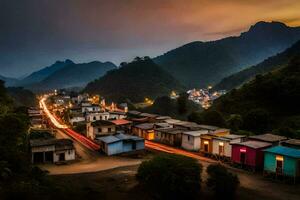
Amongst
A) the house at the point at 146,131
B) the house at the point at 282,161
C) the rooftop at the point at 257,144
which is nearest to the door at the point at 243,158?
the rooftop at the point at 257,144

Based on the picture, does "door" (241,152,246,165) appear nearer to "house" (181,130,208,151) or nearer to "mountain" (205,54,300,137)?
"house" (181,130,208,151)

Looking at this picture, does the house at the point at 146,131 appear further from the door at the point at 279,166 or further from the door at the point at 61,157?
the door at the point at 279,166

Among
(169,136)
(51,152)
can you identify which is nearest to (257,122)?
(169,136)

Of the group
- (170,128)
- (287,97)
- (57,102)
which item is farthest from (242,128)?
(57,102)

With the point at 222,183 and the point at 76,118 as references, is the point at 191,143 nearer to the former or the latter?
the point at 222,183

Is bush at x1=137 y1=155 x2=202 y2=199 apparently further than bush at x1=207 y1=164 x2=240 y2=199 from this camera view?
No

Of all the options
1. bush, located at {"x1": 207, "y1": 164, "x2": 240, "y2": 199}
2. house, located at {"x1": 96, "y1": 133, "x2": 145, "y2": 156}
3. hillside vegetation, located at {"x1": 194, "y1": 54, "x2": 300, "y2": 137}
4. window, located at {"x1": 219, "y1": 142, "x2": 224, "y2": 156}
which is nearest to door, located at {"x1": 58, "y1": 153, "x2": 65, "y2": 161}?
house, located at {"x1": 96, "y1": 133, "x2": 145, "y2": 156}

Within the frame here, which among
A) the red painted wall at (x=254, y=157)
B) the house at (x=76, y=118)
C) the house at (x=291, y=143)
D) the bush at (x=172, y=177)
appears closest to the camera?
the bush at (x=172, y=177)

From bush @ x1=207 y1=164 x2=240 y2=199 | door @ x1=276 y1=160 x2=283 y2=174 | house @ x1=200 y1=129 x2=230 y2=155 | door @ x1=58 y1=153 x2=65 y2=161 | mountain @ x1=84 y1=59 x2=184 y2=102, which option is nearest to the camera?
bush @ x1=207 y1=164 x2=240 y2=199
